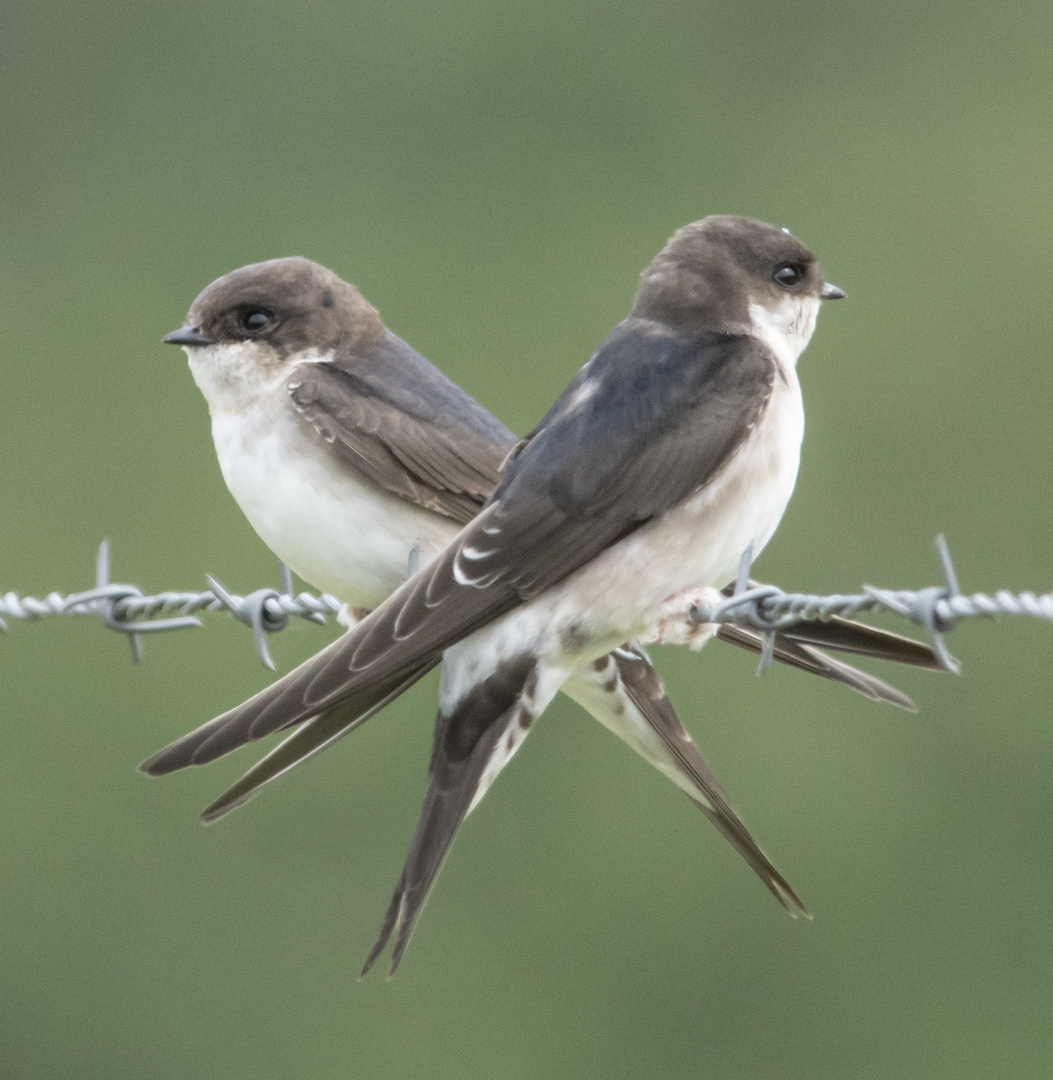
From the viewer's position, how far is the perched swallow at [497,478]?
8.84ft

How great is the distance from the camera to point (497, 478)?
329cm

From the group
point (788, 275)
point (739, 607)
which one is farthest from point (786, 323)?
point (739, 607)

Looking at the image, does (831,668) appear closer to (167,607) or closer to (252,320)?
(167,607)

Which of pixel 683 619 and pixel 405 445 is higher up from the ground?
pixel 405 445

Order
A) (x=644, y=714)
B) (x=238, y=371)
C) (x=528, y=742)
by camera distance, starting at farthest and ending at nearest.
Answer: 1. (x=528, y=742)
2. (x=238, y=371)
3. (x=644, y=714)

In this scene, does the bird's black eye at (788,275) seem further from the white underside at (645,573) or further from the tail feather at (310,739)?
the tail feather at (310,739)

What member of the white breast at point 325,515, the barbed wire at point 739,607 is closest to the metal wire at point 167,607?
the barbed wire at point 739,607

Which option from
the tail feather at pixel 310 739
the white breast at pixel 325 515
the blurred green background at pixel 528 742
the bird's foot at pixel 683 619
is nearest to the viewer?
the tail feather at pixel 310 739

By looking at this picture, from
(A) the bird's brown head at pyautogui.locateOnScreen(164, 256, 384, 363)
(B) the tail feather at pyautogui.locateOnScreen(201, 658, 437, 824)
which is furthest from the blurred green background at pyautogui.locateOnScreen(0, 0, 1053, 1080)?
(B) the tail feather at pyautogui.locateOnScreen(201, 658, 437, 824)

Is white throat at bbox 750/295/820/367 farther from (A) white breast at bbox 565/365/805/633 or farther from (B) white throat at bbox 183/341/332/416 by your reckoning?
(B) white throat at bbox 183/341/332/416

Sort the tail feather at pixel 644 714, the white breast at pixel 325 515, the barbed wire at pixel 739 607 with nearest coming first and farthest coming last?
1. the barbed wire at pixel 739 607
2. the tail feather at pixel 644 714
3. the white breast at pixel 325 515

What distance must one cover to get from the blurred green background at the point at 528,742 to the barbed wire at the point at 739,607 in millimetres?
3602

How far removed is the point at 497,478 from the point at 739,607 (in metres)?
0.80

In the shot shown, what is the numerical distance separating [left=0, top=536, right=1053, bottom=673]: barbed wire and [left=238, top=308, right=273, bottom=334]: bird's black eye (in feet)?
1.95
